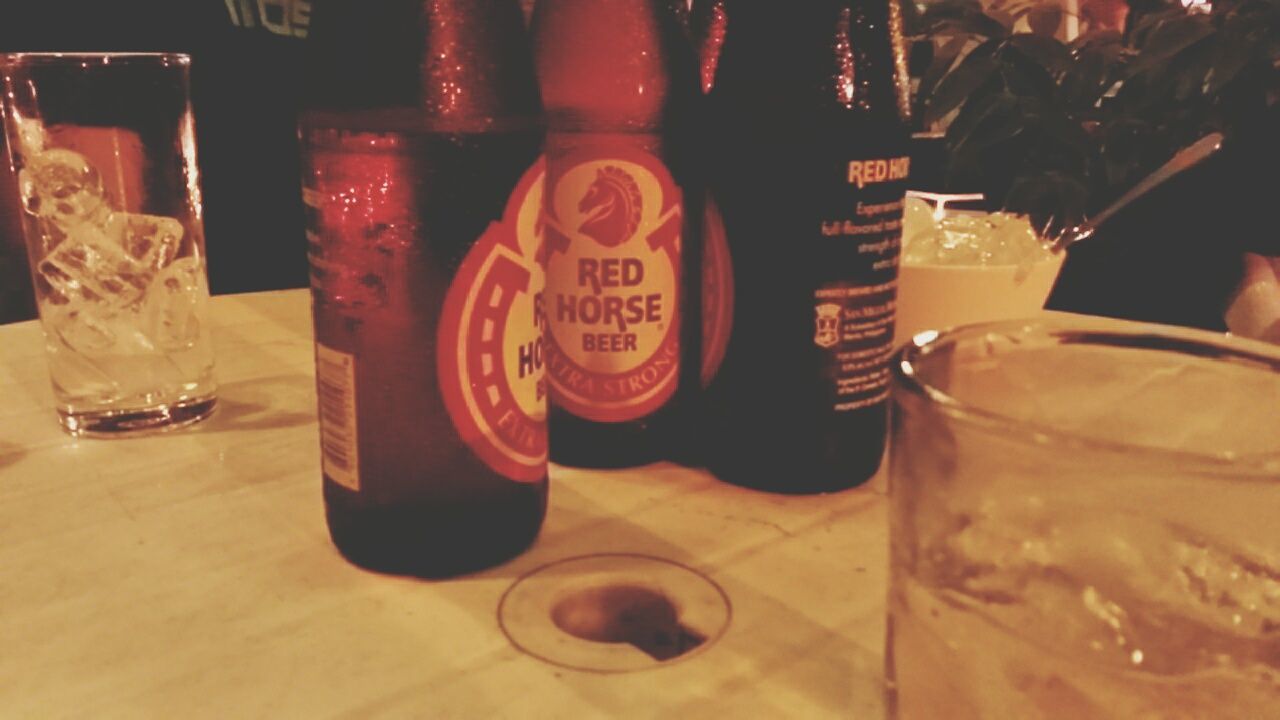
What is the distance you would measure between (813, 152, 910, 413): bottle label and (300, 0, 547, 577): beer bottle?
0.15m

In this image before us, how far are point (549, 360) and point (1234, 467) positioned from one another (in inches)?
15.4

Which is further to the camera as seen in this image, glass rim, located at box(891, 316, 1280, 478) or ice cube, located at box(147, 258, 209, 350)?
ice cube, located at box(147, 258, 209, 350)

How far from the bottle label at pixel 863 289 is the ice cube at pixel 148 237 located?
40cm

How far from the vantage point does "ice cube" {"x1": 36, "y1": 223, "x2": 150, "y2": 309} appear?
60 centimetres

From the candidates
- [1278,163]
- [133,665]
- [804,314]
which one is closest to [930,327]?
[804,314]

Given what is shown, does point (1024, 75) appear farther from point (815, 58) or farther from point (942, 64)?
point (815, 58)

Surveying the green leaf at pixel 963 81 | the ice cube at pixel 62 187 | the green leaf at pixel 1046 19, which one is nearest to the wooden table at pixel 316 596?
the ice cube at pixel 62 187

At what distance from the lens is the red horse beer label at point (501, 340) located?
43 centimetres

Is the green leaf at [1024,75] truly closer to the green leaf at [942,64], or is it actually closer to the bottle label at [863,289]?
the green leaf at [942,64]

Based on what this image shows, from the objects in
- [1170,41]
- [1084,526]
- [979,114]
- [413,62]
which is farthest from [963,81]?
[1084,526]

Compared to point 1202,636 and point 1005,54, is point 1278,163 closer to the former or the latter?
point 1005,54

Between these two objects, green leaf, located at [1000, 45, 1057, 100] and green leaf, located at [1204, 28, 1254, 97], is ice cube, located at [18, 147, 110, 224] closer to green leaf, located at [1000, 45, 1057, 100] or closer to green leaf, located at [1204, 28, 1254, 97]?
green leaf, located at [1000, 45, 1057, 100]

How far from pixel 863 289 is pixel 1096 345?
0.66 feet

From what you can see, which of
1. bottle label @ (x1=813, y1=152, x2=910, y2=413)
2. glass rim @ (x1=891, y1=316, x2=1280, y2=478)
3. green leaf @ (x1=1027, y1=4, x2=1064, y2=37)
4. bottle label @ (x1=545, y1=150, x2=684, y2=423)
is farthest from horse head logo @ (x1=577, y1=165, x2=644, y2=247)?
green leaf @ (x1=1027, y1=4, x2=1064, y2=37)
